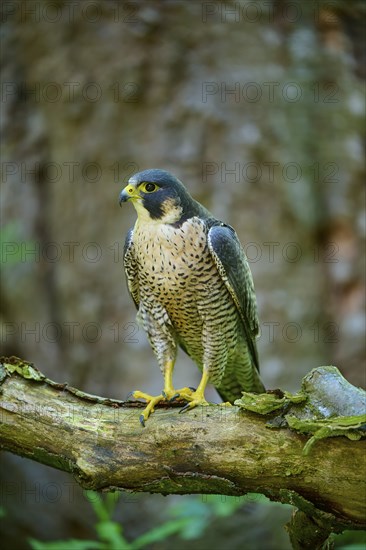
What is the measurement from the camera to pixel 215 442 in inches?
116

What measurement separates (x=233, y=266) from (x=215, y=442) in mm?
1343

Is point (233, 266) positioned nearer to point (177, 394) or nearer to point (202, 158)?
point (177, 394)

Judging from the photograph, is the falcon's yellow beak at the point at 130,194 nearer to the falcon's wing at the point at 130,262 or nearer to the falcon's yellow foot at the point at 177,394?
the falcon's wing at the point at 130,262

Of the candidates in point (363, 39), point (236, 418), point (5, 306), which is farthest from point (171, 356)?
point (363, 39)

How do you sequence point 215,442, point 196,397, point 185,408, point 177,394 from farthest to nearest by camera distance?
point 177,394 → point 196,397 → point 185,408 → point 215,442

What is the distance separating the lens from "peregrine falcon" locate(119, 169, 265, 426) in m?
3.93

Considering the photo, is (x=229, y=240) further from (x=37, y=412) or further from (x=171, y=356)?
(x=37, y=412)

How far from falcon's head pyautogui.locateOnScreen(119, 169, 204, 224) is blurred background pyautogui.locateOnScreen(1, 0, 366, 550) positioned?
2.73 m

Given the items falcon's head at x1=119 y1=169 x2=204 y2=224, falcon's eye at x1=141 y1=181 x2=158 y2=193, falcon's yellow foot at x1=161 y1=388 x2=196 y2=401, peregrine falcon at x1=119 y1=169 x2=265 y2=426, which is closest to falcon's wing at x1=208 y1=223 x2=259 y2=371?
peregrine falcon at x1=119 y1=169 x2=265 y2=426

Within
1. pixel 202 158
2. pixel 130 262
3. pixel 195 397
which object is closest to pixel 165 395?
pixel 195 397

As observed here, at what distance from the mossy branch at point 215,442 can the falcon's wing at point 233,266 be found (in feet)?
3.29

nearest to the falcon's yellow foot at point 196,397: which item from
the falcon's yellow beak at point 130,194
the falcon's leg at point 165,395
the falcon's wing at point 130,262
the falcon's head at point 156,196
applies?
the falcon's leg at point 165,395

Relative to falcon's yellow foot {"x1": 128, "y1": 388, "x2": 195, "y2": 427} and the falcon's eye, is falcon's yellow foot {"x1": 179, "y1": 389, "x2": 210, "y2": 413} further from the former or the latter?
the falcon's eye

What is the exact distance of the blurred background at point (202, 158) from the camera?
6805 mm
